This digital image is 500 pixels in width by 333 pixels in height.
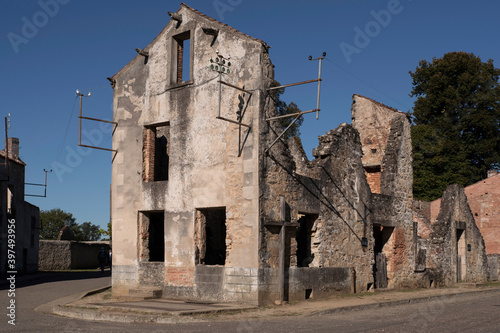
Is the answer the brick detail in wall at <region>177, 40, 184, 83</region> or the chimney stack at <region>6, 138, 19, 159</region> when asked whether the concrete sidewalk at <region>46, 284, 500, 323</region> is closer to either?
the brick detail in wall at <region>177, 40, 184, 83</region>

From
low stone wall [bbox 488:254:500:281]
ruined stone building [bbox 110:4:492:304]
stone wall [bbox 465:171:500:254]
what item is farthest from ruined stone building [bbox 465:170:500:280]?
ruined stone building [bbox 110:4:492:304]

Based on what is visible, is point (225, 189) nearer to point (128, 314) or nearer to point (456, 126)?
point (128, 314)

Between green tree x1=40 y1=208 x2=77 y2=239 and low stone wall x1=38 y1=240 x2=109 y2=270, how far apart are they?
133 feet

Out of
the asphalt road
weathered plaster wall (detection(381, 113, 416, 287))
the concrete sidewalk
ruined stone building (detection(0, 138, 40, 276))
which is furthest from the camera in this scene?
ruined stone building (detection(0, 138, 40, 276))

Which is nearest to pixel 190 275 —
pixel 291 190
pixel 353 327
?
pixel 291 190

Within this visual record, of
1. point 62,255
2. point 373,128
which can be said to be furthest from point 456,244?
point 62,255

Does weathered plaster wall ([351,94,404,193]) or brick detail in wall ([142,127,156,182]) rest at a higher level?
weathered plaster wall ([351,94,404,193])

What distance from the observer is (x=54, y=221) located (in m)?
80.1

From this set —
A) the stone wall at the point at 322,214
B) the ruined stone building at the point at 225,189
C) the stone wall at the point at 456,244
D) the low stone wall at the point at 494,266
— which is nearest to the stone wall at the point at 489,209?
the low stone wall at the point at 494,266

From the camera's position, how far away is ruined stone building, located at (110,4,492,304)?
1459cm

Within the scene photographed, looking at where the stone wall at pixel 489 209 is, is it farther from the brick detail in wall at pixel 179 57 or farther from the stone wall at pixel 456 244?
the brick detail in wall at pixel 179 57

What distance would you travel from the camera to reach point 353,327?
1015 cm

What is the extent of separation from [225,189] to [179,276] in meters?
2.82

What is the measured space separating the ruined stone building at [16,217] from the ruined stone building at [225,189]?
440 inches
